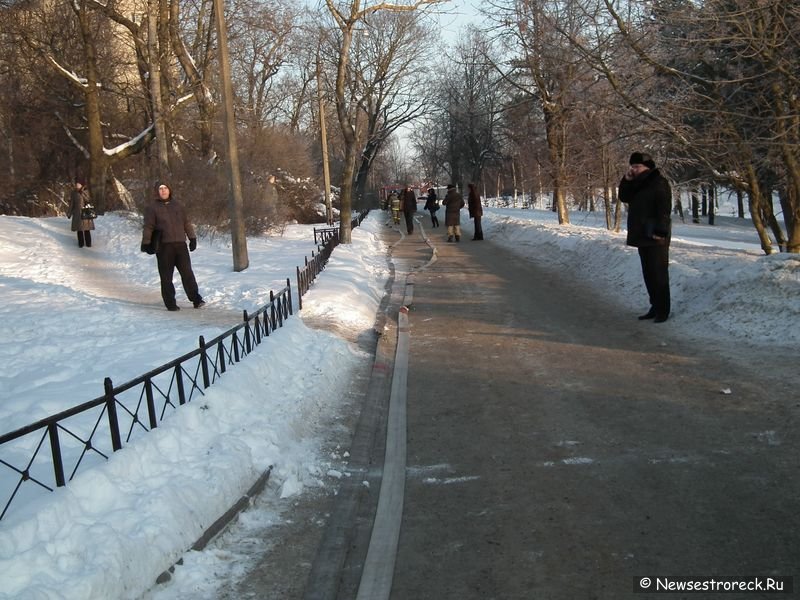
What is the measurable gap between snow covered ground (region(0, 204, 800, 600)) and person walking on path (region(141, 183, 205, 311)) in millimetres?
583

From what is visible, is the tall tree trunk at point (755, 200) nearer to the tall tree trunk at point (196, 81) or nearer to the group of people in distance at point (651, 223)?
the group of people in distance at point (651, 223)

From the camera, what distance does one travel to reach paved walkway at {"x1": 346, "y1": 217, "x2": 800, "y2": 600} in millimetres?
3752

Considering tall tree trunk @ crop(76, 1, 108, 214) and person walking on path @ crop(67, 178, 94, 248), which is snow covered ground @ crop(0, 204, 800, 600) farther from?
tall tree trunk @ crop(76, 1, 108, 214)

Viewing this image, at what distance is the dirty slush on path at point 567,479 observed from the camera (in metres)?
3.75

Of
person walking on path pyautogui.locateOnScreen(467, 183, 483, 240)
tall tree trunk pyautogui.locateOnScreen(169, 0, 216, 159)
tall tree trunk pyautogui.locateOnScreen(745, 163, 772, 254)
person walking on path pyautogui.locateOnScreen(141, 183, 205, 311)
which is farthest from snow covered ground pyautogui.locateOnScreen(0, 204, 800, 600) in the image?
tall tree trunk pyautogui.locateOnScreen(169, 0, 216, 159)

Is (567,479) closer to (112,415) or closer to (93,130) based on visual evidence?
(112,415)

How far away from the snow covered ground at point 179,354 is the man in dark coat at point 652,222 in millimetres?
425

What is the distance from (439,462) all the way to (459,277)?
388 inches

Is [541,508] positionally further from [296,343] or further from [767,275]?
[767,275]

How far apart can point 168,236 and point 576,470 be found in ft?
25.3

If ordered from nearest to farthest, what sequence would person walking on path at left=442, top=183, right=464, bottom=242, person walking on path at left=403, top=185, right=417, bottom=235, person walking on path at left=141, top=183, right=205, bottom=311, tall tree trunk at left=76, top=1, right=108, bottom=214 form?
person walking on path at left=141, top=183, right=205, bottom=311, tall tree trunk at left=76, top=1, right=108, bottom=214, person walking on path at left=442, top=183, right=464, bottom=242, person walking on path at left=403, top=185, right=417, bottom=235

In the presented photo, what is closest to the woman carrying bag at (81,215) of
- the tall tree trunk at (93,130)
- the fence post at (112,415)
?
the tall tree trunk at (93,130)

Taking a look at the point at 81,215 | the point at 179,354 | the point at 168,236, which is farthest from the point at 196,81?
the point at 179,354

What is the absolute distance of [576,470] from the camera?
4969 mm
